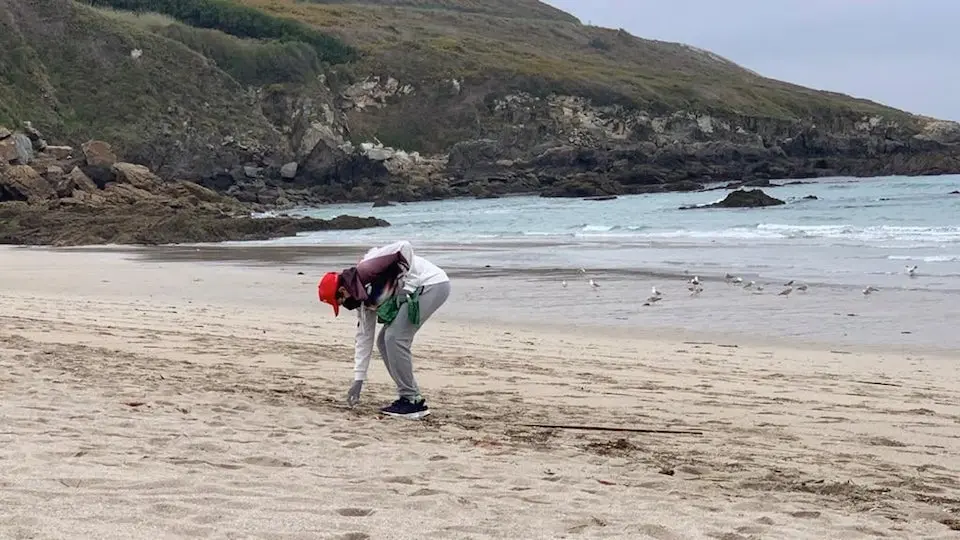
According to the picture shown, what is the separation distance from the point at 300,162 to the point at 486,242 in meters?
40.2

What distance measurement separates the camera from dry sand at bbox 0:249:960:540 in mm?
4309

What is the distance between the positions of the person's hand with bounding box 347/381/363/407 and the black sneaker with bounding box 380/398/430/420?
0.23 meters

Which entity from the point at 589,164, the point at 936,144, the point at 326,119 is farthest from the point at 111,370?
the point at 936,144

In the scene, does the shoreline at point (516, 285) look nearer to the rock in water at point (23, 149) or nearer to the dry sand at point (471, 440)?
the dry sand at point (471, 440)

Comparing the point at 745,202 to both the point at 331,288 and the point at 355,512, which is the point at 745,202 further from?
the point at 355,512

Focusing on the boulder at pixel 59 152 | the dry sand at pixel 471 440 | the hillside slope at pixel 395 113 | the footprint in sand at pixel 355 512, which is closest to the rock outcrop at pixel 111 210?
the boulder at pixel 59 152

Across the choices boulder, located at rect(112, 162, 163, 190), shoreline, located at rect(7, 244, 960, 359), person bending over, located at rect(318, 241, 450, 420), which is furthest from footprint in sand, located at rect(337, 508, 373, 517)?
boulder, located at rect(112, 162, 163, 190)

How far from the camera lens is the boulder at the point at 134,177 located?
4109cm

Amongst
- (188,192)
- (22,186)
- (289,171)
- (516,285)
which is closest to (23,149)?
(22,186)

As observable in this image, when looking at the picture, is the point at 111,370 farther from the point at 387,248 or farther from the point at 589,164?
the point at 589,164

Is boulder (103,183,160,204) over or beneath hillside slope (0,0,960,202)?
beneath

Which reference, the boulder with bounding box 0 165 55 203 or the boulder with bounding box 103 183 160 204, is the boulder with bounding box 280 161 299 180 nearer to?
the boulder with bounding box 103 183 160 204

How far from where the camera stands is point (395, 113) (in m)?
89.1

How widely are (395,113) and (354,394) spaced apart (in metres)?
83.5
